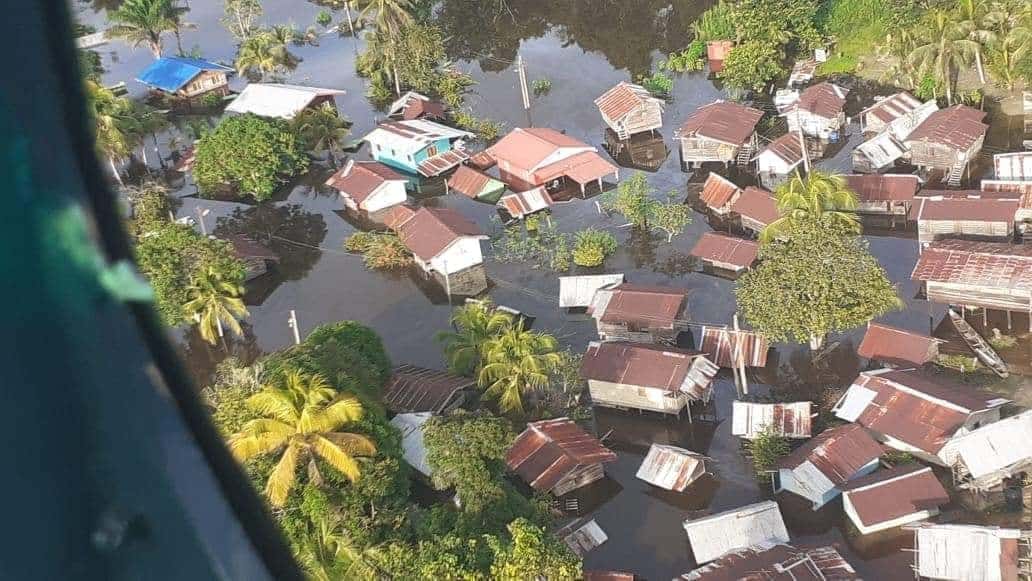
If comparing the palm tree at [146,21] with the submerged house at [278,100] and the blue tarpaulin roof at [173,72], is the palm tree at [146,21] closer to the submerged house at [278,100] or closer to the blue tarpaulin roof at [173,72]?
the blue tarpaulin roof at [173,72]

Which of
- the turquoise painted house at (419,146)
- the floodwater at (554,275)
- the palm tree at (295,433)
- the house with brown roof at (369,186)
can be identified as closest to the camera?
the palm tree at (295,433)

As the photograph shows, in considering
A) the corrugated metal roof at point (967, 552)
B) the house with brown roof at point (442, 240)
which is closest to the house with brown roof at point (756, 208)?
the house with brown roof at point (442, 240)

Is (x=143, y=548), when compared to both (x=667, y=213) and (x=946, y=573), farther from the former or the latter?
(x=667, y=213)

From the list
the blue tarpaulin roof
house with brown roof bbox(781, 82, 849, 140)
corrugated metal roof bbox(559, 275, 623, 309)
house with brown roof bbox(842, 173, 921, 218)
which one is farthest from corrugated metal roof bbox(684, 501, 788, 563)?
the blue tarpaulin roof

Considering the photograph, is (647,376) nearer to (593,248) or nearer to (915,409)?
(915,409)

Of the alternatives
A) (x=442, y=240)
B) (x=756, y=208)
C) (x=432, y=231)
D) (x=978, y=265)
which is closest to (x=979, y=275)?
(x=978, y=265)

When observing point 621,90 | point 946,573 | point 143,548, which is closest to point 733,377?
point 946,573
